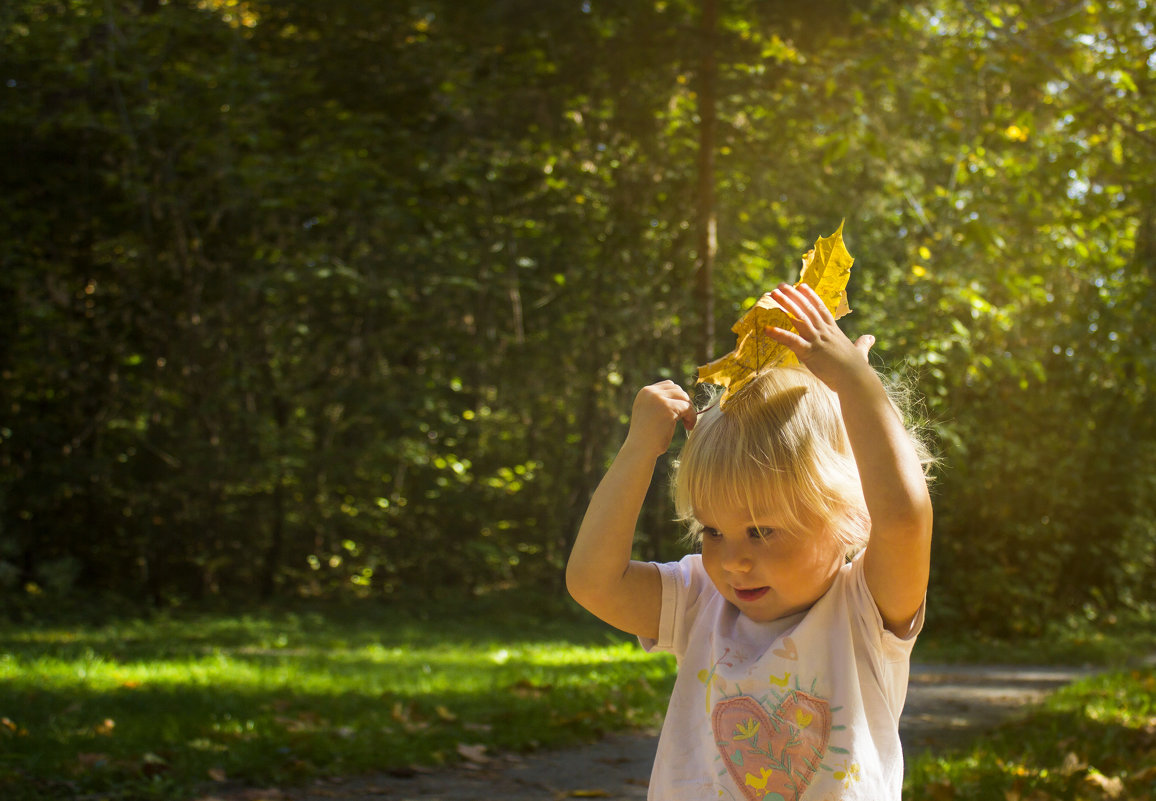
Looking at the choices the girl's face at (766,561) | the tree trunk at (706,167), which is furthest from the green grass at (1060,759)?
the tree trunk at (706,167)

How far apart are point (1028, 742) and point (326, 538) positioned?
32.0ft

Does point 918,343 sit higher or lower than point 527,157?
lower

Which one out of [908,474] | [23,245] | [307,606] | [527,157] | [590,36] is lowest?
[307,606]

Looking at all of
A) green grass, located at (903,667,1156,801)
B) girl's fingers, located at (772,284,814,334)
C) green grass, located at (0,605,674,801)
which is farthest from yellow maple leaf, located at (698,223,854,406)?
green grass, located at (0,605,674,801)

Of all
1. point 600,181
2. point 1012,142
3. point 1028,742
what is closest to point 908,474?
point 1028,742

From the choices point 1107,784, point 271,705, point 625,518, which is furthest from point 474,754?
point 625,518

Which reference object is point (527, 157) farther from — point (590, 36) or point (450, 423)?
point (450, 423)

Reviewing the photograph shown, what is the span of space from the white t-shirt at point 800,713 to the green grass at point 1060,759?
2.52 meters

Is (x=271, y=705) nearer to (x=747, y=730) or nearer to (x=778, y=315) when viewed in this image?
(x=747, y=730)

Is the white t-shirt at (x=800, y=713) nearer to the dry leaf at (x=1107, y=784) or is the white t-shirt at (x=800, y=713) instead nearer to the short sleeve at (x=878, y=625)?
the short sleeve at (x=878, y=625)

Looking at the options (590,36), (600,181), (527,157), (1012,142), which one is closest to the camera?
(1012,142)

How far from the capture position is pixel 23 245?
38.4 ft

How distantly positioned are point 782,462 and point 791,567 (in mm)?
187

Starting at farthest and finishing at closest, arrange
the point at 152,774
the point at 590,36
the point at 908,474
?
the point at 590,36 < the point at 152,774 < the point at 908,474
